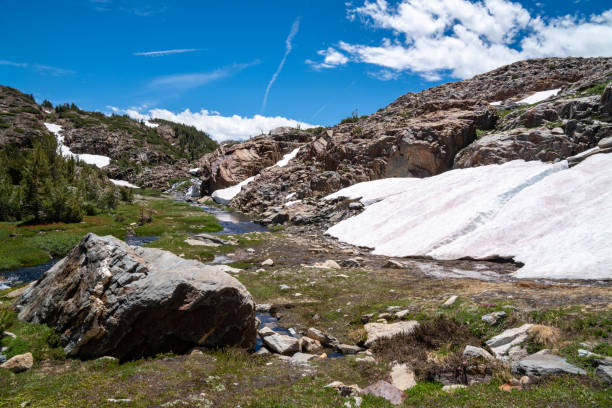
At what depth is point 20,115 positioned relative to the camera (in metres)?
162

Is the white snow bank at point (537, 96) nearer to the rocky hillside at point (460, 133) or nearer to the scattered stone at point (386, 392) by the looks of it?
the rocky hillside at point (460, 133)

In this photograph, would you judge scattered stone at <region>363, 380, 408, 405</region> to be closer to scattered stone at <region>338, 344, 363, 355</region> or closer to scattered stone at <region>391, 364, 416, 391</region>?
scattered stone at <region>391, 364, 416, 391</region>

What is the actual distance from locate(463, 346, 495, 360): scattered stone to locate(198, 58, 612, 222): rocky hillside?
37.4 m

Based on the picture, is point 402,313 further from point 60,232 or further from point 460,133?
point 460,133

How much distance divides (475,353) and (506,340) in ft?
5.47

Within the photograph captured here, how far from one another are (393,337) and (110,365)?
10.7 metres

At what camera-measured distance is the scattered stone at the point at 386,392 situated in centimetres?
890

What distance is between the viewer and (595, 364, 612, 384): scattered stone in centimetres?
763

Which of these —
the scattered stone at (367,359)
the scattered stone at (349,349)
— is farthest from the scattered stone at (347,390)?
the scattered stone at (349,349)

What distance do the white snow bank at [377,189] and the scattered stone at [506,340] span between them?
3880 cm

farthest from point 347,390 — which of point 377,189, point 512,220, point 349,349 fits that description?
point 377,189

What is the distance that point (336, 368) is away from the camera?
37.3 feet

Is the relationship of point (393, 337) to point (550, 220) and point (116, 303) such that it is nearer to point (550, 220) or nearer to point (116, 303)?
point (116, 303)

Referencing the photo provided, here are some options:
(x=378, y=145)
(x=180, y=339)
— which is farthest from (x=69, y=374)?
(x=378, y=145)
